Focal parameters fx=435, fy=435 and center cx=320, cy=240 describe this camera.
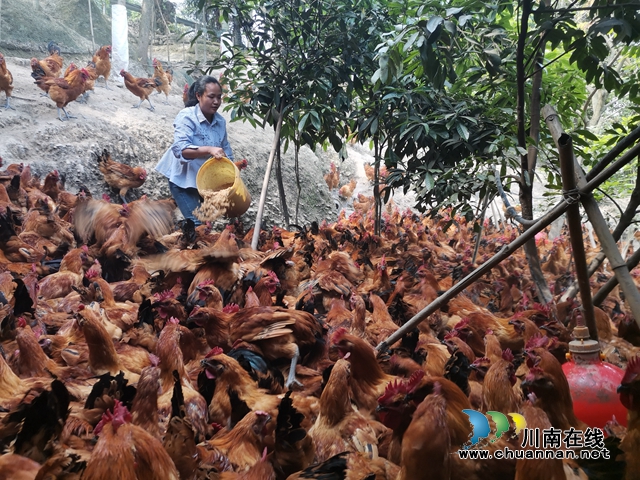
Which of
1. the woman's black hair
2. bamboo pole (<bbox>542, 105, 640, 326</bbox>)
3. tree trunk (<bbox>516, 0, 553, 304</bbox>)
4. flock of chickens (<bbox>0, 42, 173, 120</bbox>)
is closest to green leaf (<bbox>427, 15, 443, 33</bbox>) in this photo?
tree trunk (<bbox>516, 0, 553, 304</bbox>)

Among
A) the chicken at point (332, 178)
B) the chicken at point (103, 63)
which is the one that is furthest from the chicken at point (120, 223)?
the chicken at point (103, 63)

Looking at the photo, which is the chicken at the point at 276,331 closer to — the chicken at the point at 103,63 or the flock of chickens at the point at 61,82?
the flock of chickens at the point at 61,82

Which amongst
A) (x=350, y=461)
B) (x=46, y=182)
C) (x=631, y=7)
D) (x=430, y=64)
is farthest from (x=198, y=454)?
(x=46, y=182)

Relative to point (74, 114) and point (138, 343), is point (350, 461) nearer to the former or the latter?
point (138, 343)

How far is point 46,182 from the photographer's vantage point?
686cm

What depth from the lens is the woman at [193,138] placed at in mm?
5473

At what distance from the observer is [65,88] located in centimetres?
907

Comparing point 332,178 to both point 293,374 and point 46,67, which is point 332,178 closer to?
point 46,67

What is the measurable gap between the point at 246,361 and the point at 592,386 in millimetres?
1864

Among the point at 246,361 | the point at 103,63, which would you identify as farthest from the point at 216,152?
the point at 103,63

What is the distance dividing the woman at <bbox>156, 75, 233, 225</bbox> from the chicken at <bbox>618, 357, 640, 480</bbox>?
458 centimetres

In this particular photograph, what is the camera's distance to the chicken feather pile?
1660 millimetres

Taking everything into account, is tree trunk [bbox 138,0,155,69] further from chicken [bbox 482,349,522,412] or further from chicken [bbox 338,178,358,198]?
chicken [bbox 482,349,522,412]

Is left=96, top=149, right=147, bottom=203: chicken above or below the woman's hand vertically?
below
